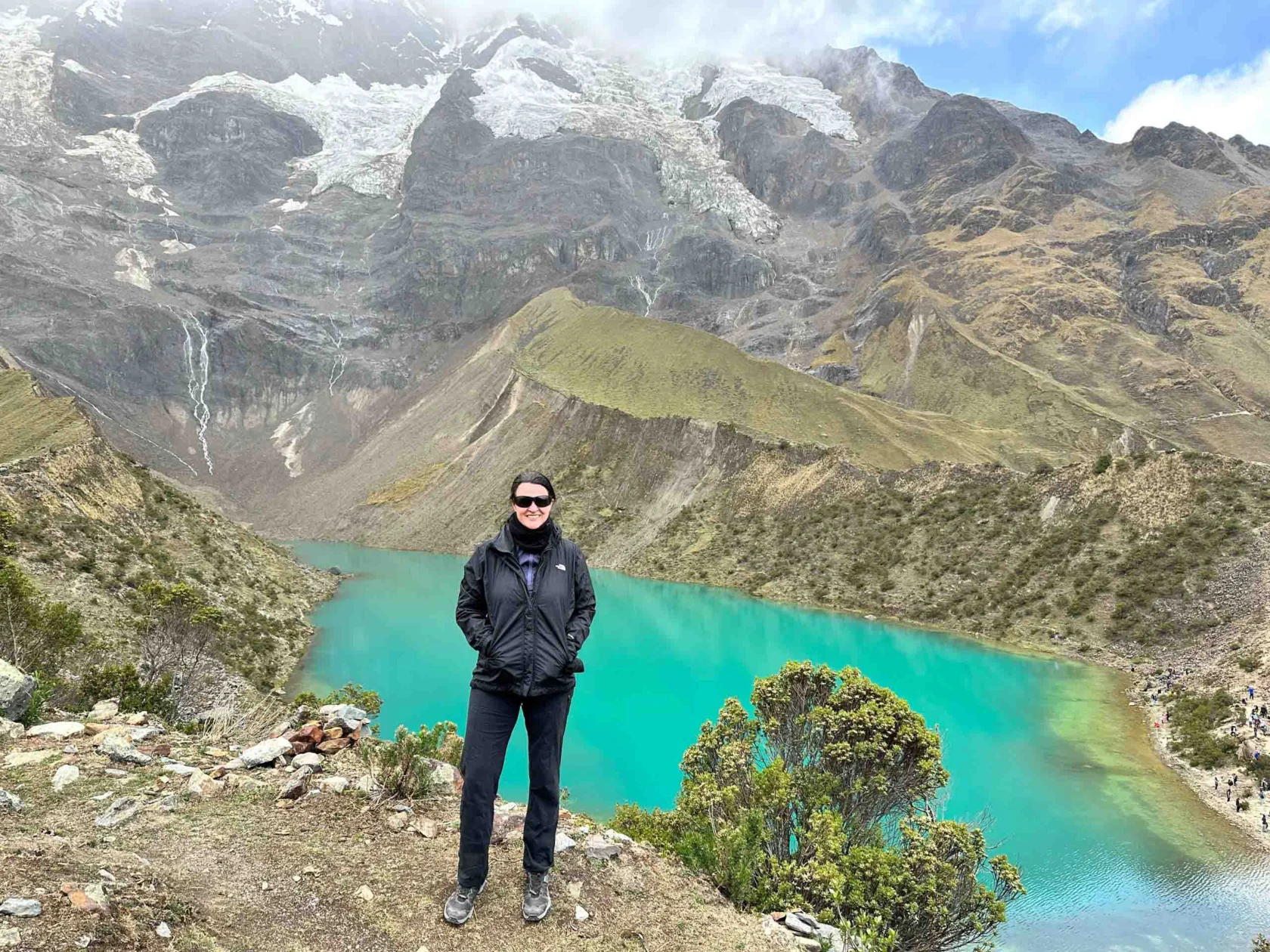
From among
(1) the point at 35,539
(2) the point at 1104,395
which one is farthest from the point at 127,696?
(2) the point at 1104,395

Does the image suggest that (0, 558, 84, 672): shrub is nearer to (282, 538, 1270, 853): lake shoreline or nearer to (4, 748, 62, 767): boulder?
(4, 748, 62, 767): boulder

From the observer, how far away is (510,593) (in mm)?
5480

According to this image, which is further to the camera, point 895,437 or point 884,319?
point 884,319

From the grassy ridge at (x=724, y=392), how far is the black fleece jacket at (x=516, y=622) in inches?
2338

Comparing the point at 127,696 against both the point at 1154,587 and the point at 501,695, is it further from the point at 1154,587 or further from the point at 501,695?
the point at 1154,587

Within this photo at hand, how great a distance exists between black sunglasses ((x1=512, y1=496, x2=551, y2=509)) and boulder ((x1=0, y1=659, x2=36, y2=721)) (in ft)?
24.4

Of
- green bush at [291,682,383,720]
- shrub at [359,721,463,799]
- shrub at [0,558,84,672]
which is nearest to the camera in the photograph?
shrub at [359,721,463,799]

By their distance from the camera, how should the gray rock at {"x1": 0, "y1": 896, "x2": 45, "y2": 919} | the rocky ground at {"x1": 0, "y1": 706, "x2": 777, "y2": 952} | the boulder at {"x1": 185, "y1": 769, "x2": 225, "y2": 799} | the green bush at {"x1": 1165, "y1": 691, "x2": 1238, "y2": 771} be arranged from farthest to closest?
the green bush at {"x1": 1165, "y1": 691, "x2": 1238, "y2": 771} < the boulder at {"x1": 185, "y1": 769, "x2": 225, "y2": 799} < the rocky ground at {"x1": 0, "y1": 706, "x2": 777, "y2": 952} < the gray rock at {"x1": 0, "y1": 896, "x2": 45, "y2": 919}

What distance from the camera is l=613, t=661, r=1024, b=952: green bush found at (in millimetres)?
7289

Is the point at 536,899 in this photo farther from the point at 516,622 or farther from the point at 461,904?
the point at 516,622

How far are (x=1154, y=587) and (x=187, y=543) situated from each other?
46.2 metres

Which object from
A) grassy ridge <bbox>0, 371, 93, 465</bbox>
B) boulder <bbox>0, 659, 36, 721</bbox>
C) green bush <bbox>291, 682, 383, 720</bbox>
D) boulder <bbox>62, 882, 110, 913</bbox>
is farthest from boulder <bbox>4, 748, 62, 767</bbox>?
grassy ridge <bbox>0, 371, 93, 465</bbox>

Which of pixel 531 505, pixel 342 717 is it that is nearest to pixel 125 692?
pixel 342 717

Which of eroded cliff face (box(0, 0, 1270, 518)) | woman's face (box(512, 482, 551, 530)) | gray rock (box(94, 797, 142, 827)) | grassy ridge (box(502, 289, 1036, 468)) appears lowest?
gray rock (box(94, 797, 142, 827))
